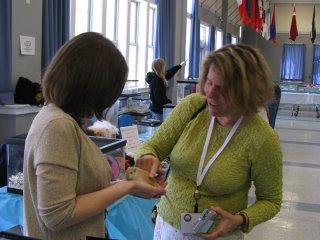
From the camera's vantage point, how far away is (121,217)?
89.3 inches

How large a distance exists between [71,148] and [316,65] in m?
19.5

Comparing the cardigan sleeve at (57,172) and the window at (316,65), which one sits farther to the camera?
the window at (316,65)

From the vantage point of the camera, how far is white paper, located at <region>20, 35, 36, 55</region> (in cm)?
422

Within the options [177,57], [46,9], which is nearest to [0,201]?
[46,9]

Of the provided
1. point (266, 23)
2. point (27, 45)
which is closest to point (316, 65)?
point (266, 23)

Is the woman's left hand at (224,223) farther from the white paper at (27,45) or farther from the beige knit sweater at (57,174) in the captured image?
the white paper at (27,45)

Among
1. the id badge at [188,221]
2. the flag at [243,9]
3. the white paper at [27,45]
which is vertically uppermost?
the flag at [243,9]

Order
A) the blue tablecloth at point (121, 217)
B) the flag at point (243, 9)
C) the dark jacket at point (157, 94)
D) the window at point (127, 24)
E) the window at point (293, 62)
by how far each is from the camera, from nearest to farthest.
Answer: the blue tablecloth at point (121, 217), the window at point (127, 24), the dark jacket at point (157, 94), the flag at point (243, 9), the window at point (293, 62)

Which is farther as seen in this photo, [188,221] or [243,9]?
[243,9]

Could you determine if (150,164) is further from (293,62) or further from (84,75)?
(293,62)

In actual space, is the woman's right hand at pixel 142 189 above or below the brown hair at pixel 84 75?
below

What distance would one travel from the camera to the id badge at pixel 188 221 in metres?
1.36

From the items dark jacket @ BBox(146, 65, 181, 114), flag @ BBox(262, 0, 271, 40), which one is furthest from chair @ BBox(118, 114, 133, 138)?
flag @ BBox(262, 0, 271, 40)

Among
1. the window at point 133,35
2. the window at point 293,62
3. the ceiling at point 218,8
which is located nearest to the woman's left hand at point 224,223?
the window at point 133,35
